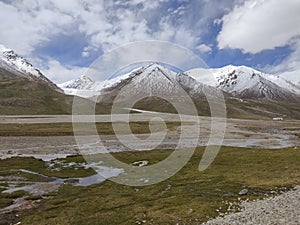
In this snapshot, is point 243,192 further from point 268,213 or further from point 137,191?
point 137,191

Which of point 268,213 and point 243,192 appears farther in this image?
point 243,192

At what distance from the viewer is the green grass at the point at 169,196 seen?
25.6 metres

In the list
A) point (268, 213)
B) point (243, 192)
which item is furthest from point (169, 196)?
point (268, 213)

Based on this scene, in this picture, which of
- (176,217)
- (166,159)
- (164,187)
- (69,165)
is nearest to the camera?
(176,217)

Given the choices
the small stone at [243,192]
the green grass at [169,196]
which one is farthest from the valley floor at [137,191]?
the small stone at [243,192]

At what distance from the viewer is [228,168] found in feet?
154

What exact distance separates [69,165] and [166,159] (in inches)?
729

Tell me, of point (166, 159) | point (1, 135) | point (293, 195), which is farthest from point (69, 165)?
point (1, 135)

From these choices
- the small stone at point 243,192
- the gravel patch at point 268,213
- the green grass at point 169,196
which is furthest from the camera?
the small stone at point 243,192

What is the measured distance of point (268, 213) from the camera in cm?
2239

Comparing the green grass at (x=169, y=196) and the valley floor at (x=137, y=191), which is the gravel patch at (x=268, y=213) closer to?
the valley floor at (x=137, y=191)

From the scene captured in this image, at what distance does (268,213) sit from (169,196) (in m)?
11.7

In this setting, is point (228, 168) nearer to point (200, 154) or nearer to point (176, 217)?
point (200, 154)

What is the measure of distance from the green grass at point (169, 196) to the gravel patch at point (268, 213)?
1884 millimetres
